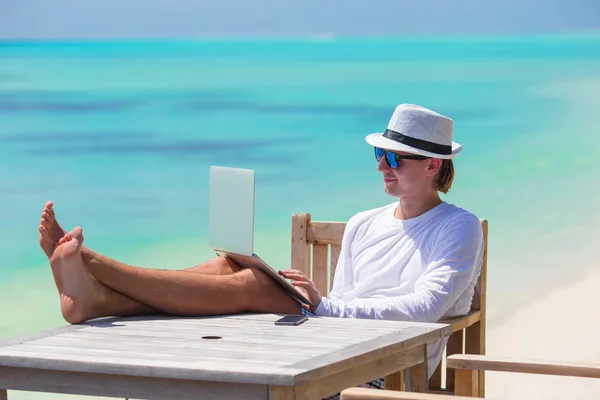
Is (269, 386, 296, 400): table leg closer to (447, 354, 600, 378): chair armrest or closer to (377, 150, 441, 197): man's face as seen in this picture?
(447, 354, 600, 378): chair armrest

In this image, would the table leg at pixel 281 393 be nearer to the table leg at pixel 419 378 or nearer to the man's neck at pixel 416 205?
the table leg at pixel 419 378

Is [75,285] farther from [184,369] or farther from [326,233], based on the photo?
[326,233]

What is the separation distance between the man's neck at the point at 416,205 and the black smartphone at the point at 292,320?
2.61ft

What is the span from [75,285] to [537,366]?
135cm

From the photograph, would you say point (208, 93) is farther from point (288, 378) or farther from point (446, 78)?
point (288, 378)

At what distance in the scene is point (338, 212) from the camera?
512 inches

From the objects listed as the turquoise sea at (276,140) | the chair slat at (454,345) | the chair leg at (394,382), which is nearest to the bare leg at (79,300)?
the chair leg at (394,382)

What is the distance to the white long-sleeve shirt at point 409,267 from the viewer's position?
144 inches

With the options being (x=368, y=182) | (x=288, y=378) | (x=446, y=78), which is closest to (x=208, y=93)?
(x=446, y=78)

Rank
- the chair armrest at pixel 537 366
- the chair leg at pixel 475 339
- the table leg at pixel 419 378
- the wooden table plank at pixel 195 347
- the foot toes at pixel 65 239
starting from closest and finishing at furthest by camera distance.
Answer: the wooden table plank at pixel 195 347
the chair armrest at pixel 537 366
the table leg at pixel 419 378
the foot toes at pixel 65 239
the chair leg at pixel 475 339

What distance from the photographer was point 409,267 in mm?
3879

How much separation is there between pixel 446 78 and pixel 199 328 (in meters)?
20.5

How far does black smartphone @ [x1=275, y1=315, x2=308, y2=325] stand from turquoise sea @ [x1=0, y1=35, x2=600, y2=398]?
21.0ft

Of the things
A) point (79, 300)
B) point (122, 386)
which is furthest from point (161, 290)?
point (122, 386)
